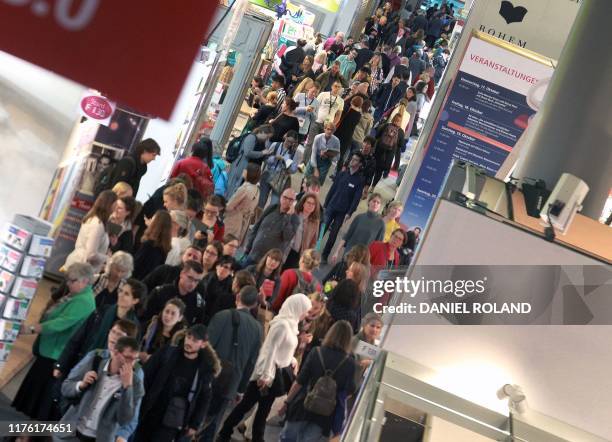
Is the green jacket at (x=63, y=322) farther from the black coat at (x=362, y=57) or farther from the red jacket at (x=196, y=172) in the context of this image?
the black coat at (x=362, y=57)

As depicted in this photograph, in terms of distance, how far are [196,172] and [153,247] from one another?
219cm

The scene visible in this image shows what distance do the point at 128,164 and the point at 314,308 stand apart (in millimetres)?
2465

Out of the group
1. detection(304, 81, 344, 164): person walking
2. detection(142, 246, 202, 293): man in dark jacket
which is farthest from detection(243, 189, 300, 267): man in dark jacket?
detection(304, 81, 344, 164): person walking

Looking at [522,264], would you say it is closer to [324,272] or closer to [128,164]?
[128,164]

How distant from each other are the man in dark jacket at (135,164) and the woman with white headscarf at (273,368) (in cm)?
241

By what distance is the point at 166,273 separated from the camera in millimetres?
8227

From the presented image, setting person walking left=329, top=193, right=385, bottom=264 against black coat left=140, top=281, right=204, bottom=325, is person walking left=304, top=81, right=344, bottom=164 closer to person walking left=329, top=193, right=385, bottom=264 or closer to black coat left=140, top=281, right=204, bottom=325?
person walking left=329, top=193, right=385, bottom=264

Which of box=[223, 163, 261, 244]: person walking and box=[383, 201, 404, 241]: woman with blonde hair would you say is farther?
box=[383, 201, 404, 241]: woman with blonde hair

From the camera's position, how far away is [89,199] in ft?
33.0

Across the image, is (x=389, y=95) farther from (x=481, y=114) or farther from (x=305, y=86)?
(x=481, y=114)

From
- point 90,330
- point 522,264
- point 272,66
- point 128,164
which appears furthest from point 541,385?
point 272,66

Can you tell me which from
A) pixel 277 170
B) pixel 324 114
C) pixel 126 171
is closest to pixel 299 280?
pixel 126 171

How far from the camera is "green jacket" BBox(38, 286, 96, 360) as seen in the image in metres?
7.32

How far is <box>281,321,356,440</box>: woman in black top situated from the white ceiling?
349cm
